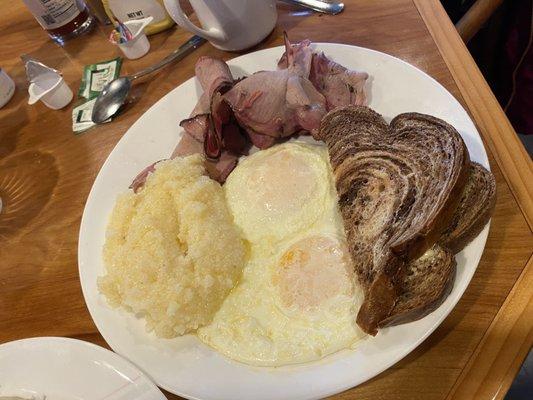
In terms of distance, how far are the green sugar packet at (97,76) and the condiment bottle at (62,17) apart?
1.09 ft

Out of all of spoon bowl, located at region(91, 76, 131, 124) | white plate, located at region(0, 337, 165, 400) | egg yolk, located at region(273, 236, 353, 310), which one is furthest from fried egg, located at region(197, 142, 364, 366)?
spoon bowl, located at region(91, 76, 131, 124)

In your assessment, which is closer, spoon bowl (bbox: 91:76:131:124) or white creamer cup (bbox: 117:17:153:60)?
spoon bowl (bbox: 91:76:131:124)

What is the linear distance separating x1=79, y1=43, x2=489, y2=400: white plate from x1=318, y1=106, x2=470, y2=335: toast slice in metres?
0.13

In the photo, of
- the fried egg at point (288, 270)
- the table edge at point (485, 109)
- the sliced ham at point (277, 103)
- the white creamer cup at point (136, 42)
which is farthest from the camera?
the white creamer cup at point (136, 42)

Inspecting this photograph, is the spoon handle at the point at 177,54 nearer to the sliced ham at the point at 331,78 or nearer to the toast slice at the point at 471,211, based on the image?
→ the sliced ham at the point at 331,78

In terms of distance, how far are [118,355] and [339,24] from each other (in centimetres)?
177

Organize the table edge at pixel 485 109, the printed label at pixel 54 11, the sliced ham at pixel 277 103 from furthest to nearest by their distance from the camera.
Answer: the printed label at pixel 54 11
the sliced ham at pixel 277 103
the table edge at pixel 485 109

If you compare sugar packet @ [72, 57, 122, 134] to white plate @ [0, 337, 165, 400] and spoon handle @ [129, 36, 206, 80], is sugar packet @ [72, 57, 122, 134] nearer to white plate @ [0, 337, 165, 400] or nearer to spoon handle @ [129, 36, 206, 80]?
spoon handle @ [129, 36, 206, 80]

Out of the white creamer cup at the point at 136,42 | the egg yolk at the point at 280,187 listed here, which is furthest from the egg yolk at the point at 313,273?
the white creamer cup at the point at 136,42

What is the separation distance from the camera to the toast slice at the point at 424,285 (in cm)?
120

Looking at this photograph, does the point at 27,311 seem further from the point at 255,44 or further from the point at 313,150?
the point at 255,44

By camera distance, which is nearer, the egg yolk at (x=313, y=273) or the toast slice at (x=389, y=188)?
the toast slice at (x=389, y=188)

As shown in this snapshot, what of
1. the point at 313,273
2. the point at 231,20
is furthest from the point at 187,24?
the point at 313,273

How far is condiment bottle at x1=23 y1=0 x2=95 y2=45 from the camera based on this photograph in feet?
8.13
